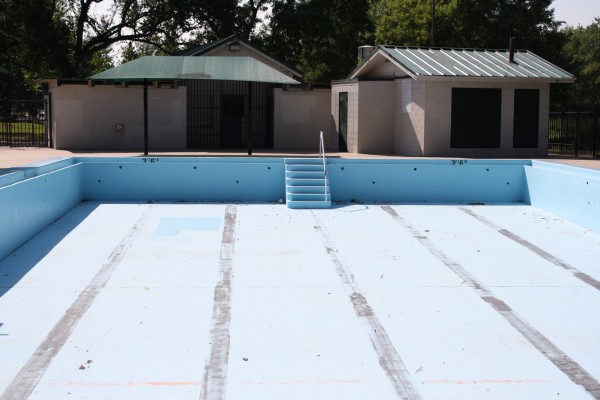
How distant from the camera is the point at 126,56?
60.3 meters

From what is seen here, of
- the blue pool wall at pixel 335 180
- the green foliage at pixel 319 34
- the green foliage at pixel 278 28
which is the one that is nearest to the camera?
the blue pool wall at pixel 335 180

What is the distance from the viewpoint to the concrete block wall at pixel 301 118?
97.1ft

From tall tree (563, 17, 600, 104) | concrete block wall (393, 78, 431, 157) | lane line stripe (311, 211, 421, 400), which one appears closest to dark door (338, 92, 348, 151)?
concrete block wall (393, 78, 431, 157)

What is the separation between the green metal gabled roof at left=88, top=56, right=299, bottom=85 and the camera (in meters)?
24.2

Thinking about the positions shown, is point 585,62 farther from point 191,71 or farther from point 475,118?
point 191,71

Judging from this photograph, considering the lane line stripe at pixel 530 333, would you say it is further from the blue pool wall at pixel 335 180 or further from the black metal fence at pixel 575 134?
the black metal fence at pixel 575 134

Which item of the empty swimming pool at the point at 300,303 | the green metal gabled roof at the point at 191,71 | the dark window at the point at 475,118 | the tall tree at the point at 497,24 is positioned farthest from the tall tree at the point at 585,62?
the empty swimming pool at the point at 300,303

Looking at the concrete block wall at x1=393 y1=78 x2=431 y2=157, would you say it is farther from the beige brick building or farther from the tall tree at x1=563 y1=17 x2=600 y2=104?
the tall tree at x1=563 y1=17 x2=600 y2=104

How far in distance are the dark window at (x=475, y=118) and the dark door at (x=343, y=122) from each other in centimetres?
403

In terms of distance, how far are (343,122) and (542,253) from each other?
15.6 meters

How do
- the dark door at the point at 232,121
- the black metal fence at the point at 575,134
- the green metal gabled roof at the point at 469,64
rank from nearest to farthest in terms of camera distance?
the green metal gabled roof at the point at 469,64 → the black metal fence at the point at 575,134 → the dark door at the point at 232,121

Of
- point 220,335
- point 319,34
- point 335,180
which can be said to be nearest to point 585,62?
point 319,34

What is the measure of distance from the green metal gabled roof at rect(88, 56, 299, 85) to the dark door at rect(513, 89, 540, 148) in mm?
7566

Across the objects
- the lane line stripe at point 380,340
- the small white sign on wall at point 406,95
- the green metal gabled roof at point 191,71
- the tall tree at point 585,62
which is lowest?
the lane line stripe at point 380,340
